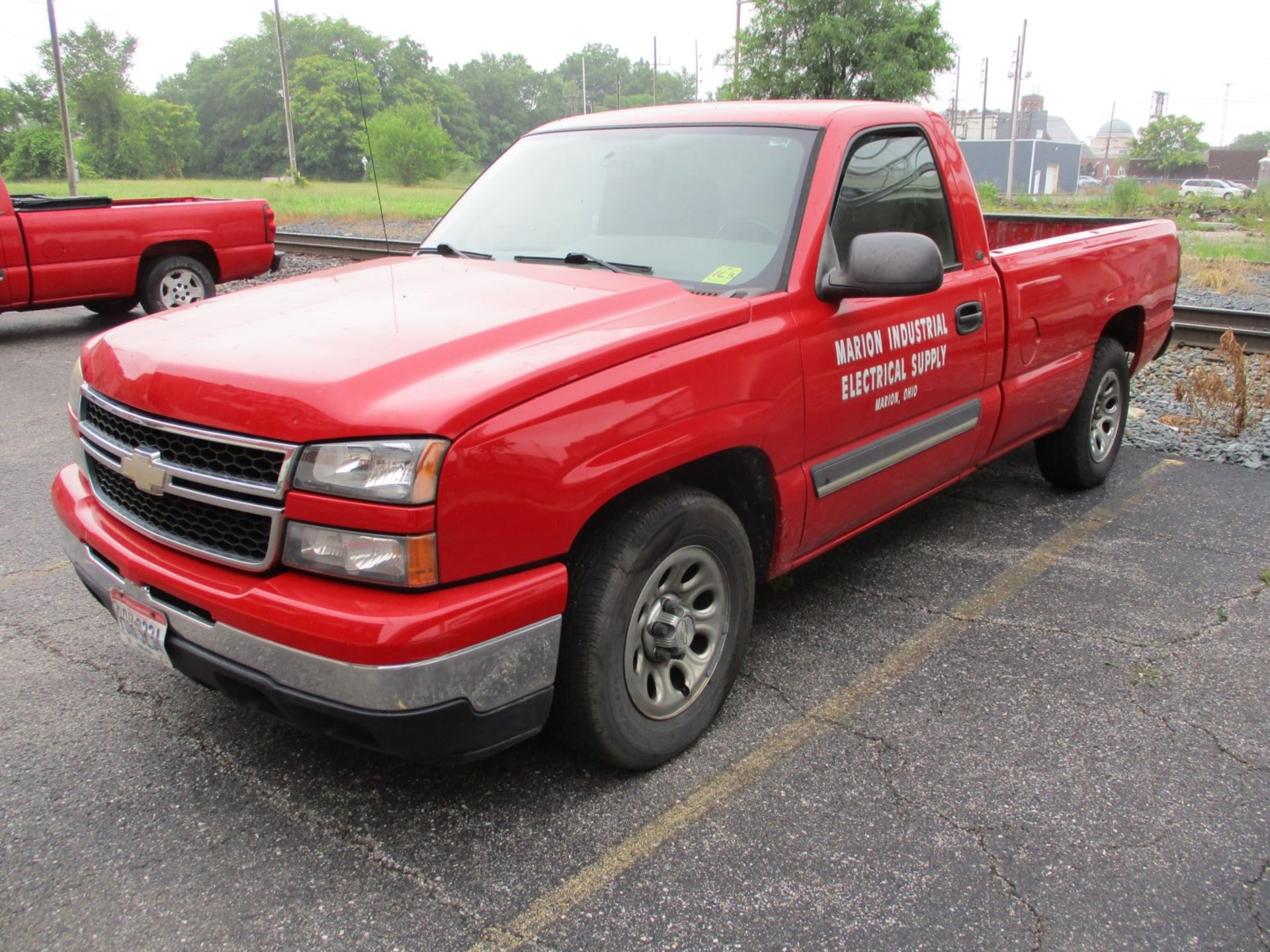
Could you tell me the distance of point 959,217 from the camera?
4109 millimetres

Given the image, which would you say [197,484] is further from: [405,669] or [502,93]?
[502,93]

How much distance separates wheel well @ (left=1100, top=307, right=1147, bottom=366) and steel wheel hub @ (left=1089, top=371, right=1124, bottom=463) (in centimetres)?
24

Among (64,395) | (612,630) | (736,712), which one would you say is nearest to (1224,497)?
(736,712)

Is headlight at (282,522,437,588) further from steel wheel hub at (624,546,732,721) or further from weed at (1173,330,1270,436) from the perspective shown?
weed at (1173,330,1270,436)

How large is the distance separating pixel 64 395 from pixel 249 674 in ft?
20.1

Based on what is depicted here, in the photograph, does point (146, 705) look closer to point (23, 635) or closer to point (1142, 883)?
point (23, 635)

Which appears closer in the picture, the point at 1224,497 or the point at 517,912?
the point at 517,912

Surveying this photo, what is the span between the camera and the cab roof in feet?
11.9

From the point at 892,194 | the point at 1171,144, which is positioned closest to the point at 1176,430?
the point at 892,194

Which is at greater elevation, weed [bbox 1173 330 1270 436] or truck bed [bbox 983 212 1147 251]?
truck bed [bbox 983 212 1147 251]

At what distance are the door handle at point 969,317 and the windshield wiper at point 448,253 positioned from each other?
5.82 feet

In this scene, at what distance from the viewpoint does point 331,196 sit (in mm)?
31047

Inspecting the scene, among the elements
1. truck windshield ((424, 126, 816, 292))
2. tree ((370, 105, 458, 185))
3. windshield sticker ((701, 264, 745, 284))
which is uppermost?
tree ((370, 105, 458, 185))

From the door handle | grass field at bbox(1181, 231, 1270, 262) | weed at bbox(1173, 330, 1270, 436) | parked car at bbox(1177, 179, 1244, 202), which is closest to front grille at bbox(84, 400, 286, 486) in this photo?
the door handle
